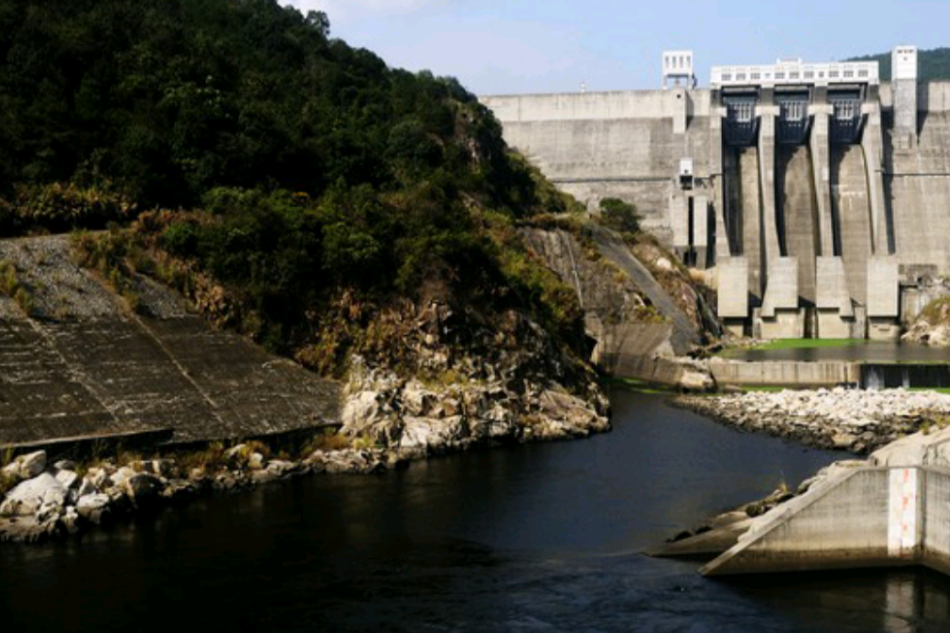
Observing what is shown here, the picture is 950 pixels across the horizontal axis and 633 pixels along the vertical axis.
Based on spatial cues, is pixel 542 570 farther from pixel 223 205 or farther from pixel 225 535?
pixel 223 205

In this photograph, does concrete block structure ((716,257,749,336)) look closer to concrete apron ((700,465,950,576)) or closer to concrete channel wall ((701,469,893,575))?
concrete apron ((700,465,950,576))

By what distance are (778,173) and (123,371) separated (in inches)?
3712

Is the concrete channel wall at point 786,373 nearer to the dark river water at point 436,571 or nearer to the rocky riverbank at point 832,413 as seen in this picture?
the rocky riverbank at point 832,413

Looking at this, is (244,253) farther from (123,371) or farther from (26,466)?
(26,466)

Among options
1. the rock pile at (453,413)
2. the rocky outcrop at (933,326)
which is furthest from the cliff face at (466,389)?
the rocky outcrop at (933,326)

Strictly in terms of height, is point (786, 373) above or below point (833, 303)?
below

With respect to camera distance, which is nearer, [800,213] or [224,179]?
[224,179]

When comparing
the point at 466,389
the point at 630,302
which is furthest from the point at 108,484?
the point at 630,302

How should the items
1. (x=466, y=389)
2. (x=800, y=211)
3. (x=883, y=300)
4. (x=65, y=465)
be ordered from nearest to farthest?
1. (x=65, y=465)
2. (x=466, y=389)
3. (x=883, y=300)
4. (x=800, y=211)

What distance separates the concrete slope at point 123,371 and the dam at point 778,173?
68068 mm

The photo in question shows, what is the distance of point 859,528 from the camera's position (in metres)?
31.6

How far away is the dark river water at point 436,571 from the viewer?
28.0 metres

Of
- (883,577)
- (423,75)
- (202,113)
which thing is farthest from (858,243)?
(883,577)

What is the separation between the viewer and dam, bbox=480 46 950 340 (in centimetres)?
11044
